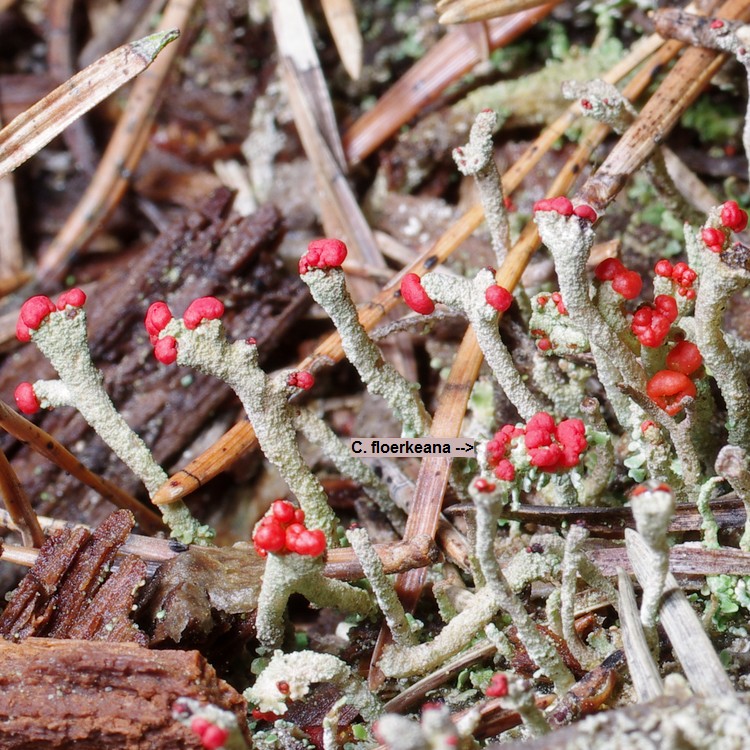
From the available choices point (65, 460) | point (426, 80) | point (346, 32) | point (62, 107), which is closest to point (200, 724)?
point (65, 460)

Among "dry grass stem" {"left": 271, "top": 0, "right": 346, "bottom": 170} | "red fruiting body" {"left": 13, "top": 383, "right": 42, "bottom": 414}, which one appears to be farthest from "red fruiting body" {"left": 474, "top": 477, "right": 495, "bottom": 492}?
"dry grass stem" {"left": 271, "top": 0, "right": 346, "bottom": 170}

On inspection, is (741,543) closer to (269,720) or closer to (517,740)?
(517,740)

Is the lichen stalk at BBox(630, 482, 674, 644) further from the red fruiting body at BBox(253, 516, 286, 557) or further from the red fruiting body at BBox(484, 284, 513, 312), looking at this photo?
the red fruiting body at BBox(253, 516, 286, 557)

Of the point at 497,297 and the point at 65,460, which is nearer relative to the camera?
the point at 497,297

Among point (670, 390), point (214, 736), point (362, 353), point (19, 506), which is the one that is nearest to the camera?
point (214, 736)

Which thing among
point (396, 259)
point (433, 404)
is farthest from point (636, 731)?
point (396, 259)

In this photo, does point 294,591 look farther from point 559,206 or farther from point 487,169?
point 487,169
